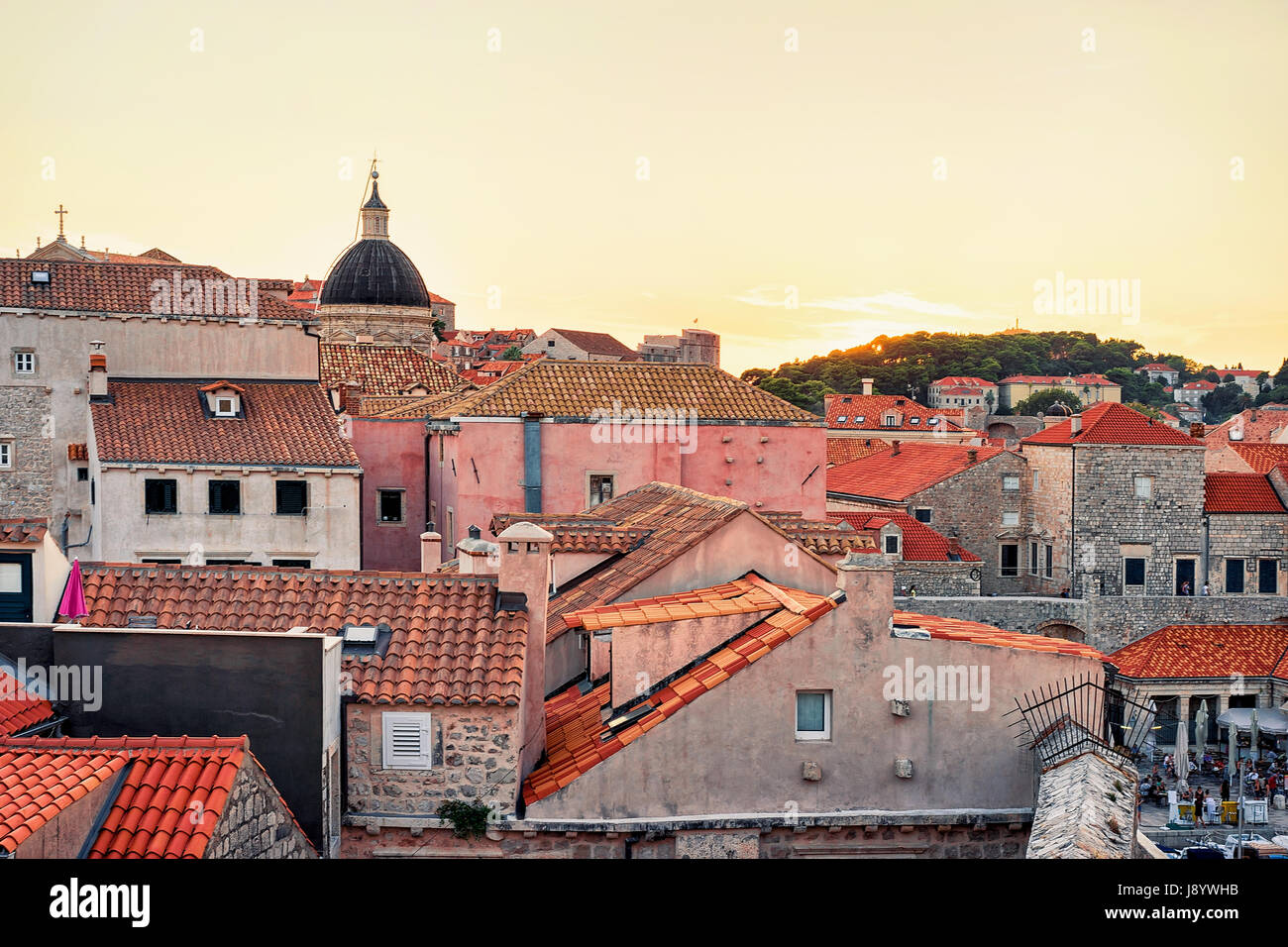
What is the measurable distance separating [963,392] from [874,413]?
1237cm

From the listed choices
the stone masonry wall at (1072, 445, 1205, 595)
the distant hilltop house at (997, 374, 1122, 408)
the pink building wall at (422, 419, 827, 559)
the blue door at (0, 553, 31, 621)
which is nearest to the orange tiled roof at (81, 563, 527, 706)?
the blue door at (0, 553, 31, 621)

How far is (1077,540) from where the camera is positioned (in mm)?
39688

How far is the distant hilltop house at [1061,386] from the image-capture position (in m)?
68.4

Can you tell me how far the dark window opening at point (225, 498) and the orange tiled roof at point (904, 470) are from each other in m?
24.4

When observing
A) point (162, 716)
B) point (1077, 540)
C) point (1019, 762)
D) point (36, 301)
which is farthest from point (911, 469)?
point (162, 716)

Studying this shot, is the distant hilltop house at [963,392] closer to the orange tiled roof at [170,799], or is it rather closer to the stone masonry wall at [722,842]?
the stone masonry wall at [722,842]

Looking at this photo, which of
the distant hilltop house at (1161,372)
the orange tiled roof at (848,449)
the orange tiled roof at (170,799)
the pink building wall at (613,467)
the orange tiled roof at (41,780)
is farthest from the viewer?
the distant hilltop house at (1161,372)

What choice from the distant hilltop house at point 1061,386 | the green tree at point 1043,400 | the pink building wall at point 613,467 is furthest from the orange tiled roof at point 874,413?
the pink building wall at point 613,467

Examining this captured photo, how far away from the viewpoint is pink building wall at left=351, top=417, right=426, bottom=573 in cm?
2550

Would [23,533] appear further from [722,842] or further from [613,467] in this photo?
[613,467]

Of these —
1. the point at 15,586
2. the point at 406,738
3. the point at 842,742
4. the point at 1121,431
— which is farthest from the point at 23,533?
the point at 1121,431

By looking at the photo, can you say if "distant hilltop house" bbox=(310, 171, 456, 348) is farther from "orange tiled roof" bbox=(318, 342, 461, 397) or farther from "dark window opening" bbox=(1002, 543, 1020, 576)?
"dark window opening" bbox=(1002, 543, 1020, 576)
